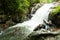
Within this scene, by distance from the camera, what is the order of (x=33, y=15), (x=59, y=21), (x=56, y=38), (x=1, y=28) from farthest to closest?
(x=33, y=15), (x=1, y=28), (x=59, y=21), (x=56, y=38)

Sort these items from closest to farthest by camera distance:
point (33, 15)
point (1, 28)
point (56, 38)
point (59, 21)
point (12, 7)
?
point (56, 38), point (59, 21), point (1, 28), point (12, 7), point (33, 15)

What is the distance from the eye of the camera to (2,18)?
13.4 m

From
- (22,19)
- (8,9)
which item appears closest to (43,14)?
(22,19)

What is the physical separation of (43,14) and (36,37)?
8242 millimetres

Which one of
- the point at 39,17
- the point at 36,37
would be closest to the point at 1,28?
the point at 39,17

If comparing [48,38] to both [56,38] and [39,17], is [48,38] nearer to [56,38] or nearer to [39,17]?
[56,38]

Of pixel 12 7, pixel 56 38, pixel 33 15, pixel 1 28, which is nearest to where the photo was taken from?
pixel 56 38

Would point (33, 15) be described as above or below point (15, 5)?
below

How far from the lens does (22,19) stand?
552 inches

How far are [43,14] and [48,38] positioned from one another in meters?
8.44

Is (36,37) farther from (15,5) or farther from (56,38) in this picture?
(15,5)

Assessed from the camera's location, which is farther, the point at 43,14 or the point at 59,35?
the point at 43,14

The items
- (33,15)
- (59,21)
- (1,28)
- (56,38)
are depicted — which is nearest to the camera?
(56,38)

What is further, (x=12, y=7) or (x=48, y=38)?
(x=12, y=7)
